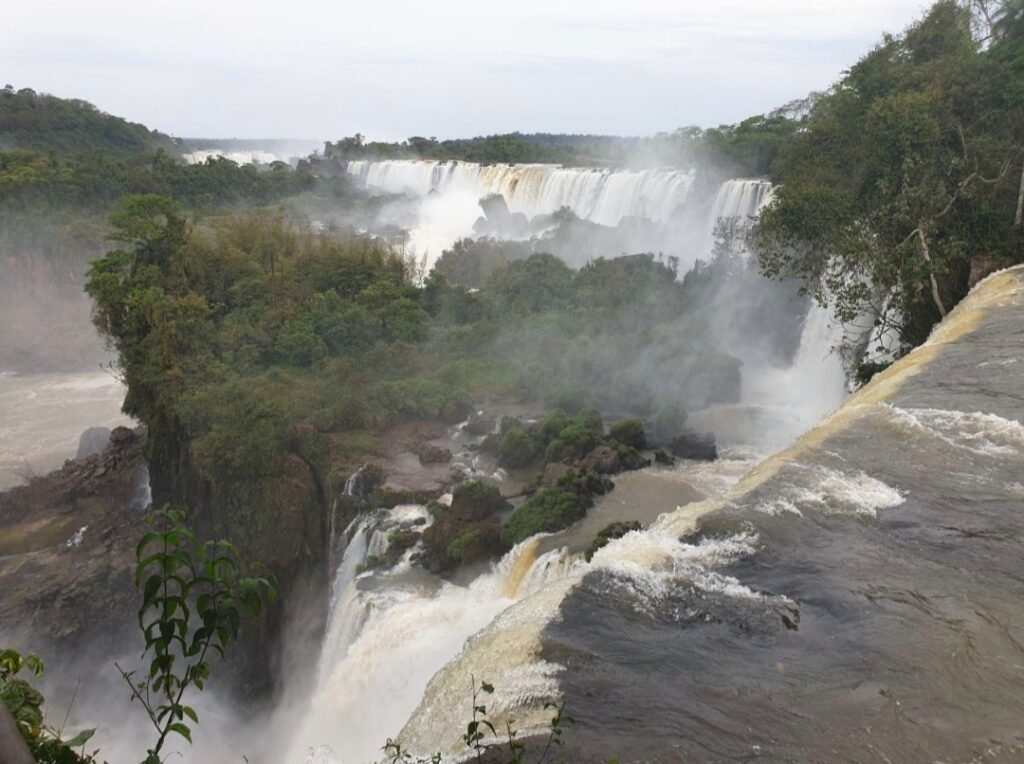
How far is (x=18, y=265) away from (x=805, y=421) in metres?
32.5

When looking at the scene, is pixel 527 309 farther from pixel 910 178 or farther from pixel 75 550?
pixel 75 550

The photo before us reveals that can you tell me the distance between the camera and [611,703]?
5242 millimetres

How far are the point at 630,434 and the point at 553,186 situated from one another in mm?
22905

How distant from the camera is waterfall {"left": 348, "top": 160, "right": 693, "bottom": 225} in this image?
30.2 metres

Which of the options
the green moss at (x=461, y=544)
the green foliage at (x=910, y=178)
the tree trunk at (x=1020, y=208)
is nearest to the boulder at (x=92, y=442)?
the green moss at (x=461, y=544)

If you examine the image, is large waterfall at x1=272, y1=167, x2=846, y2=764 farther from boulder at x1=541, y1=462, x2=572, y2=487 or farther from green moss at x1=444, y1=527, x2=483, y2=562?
boulder at x1=541, y1=462, x2=572, y2=487

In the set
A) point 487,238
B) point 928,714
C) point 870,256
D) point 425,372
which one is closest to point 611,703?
point 928,714

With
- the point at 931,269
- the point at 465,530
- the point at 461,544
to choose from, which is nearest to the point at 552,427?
the point at 465,530

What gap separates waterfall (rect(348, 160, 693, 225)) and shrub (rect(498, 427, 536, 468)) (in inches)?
635

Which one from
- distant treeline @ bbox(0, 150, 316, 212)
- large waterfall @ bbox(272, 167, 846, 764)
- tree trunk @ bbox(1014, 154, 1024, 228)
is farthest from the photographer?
distant treeline @ bbox(0, 150, 316, 212)

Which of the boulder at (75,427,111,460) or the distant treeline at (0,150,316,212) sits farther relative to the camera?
the distant treeline at (0,150,316,212)

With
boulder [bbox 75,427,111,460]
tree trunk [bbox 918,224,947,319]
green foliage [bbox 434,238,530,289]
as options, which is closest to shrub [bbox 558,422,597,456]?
tree trunk [bbox 918,224,947,319]

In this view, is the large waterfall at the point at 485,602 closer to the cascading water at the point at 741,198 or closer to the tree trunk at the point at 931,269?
the cascading water at the point at 741,198

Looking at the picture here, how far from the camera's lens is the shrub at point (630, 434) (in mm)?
15219
